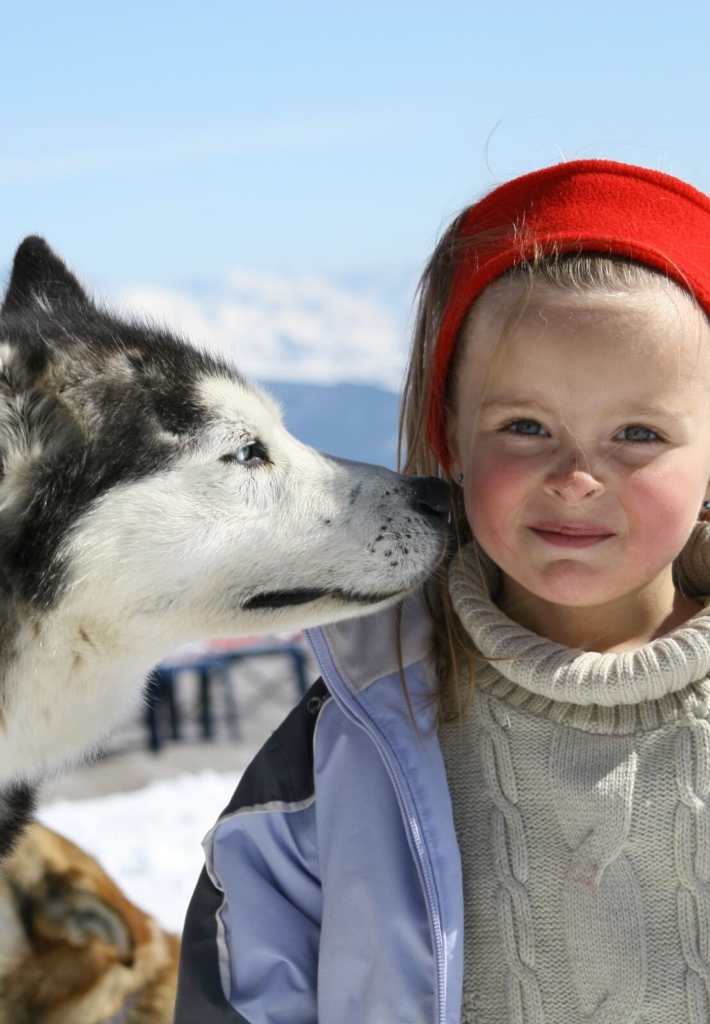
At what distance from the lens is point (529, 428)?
A: 1.50 metres

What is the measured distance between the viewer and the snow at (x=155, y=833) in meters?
2.74

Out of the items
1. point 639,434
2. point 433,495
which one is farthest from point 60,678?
point 639,434

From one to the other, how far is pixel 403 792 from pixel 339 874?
14 cm

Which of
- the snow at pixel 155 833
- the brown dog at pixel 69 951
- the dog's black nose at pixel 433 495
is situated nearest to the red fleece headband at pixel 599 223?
the dog's black nose at pixel 433 495

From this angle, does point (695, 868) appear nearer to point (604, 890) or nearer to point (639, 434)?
point (604, 890)

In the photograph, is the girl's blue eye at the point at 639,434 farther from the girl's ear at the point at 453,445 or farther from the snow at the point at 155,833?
the snow at the point at 155,833

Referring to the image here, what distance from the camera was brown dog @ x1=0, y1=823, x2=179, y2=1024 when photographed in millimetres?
2041

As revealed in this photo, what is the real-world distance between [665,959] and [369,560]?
70 cm

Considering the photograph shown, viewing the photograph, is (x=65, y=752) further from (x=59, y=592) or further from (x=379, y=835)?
(x=379, y=835)

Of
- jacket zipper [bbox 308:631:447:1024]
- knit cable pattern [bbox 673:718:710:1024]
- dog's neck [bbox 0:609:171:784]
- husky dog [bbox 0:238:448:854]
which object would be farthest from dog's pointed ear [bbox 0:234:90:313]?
knit cable pattern [bbox 673:718:710:1024]

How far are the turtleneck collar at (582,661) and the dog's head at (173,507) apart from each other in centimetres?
19

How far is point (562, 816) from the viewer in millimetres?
1479

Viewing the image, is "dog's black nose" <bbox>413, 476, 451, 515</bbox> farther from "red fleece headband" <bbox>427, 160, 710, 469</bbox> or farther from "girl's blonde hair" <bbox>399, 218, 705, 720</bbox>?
"red fleece headband" <bbox>427, 160, 710, 469</bbox>

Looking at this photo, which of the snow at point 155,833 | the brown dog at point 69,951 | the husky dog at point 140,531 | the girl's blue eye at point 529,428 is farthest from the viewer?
the snow at point 155,833
